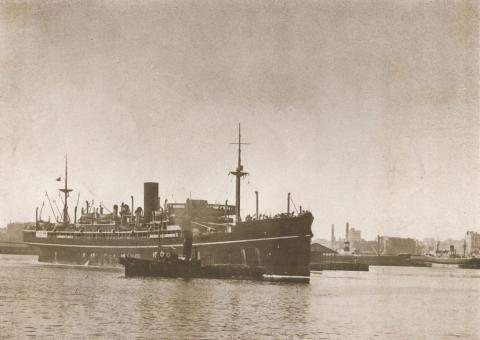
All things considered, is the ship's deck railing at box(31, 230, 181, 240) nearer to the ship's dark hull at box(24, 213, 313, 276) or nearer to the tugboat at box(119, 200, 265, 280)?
the ship's dark hull at box(24, 213, 313, 276)

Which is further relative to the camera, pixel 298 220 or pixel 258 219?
pixel 258 219

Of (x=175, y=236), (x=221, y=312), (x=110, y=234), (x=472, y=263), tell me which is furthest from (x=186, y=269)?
(x=472, y=263)

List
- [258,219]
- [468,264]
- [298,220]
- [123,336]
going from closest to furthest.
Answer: [123,336]
[298,220]
[258,219]
[468,264]

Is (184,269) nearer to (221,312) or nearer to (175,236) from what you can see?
(175,236)

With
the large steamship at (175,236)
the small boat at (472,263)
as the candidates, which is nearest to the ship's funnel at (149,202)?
the large steamship at (175,236)

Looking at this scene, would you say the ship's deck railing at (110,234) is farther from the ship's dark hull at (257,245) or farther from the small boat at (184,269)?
the small boat at (184,269)

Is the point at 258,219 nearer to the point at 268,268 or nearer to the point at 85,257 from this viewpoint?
the point at 268,268

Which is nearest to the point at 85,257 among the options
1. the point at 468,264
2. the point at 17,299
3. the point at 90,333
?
the point at 17,299
